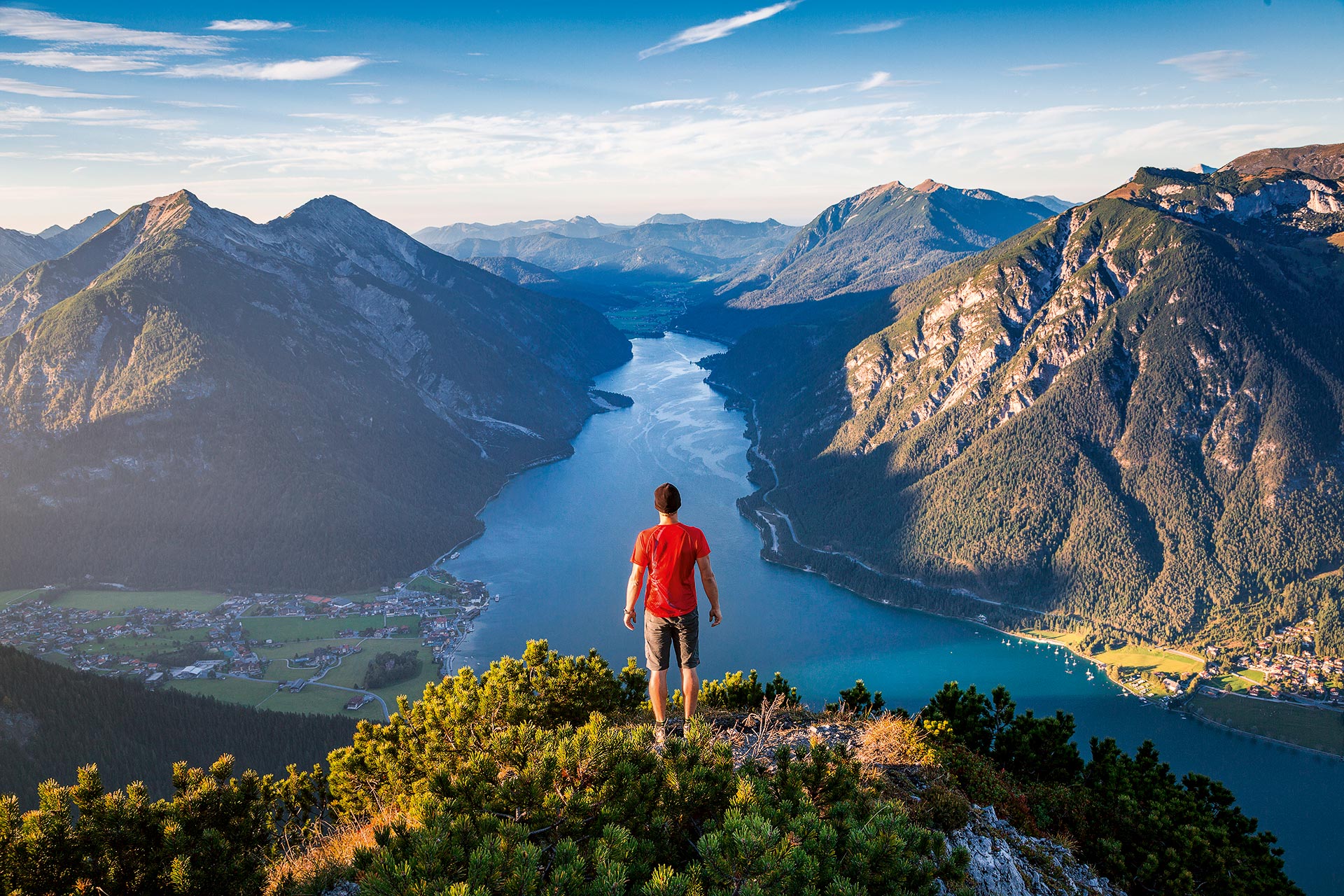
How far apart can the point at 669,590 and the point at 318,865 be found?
237 inches

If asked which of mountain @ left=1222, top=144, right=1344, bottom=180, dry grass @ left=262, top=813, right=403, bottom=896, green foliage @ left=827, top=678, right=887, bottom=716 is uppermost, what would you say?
mountain @ left=1222, top=144, right=1344, bottom=180

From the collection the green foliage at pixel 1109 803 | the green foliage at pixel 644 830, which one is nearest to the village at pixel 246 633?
the green foliage at pixel 1109 803

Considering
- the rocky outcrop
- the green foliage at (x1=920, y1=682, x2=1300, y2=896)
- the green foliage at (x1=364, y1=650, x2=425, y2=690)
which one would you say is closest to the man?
the rocky outcrop

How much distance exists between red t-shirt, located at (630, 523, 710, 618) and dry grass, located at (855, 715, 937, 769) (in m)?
5.16

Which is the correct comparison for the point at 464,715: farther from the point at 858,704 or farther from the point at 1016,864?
the point at 858,704

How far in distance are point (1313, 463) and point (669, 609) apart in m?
154

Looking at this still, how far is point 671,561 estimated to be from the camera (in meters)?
10.9

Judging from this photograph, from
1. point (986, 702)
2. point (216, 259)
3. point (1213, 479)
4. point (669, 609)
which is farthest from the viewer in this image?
point (216, 259)

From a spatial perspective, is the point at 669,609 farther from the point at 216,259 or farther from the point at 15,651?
the point at 216,259

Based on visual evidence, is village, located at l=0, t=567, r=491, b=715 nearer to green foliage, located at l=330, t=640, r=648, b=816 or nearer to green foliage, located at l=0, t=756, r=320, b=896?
green foliage, located at l=330, t=640, r=648, b=816

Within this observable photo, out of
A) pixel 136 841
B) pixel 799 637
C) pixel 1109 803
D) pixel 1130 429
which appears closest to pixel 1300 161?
pixel 1130 429

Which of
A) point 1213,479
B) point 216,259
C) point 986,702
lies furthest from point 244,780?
point 216,259

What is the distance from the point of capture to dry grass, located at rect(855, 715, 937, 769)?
13859mm

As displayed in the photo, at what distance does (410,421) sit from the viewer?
165750 mm
